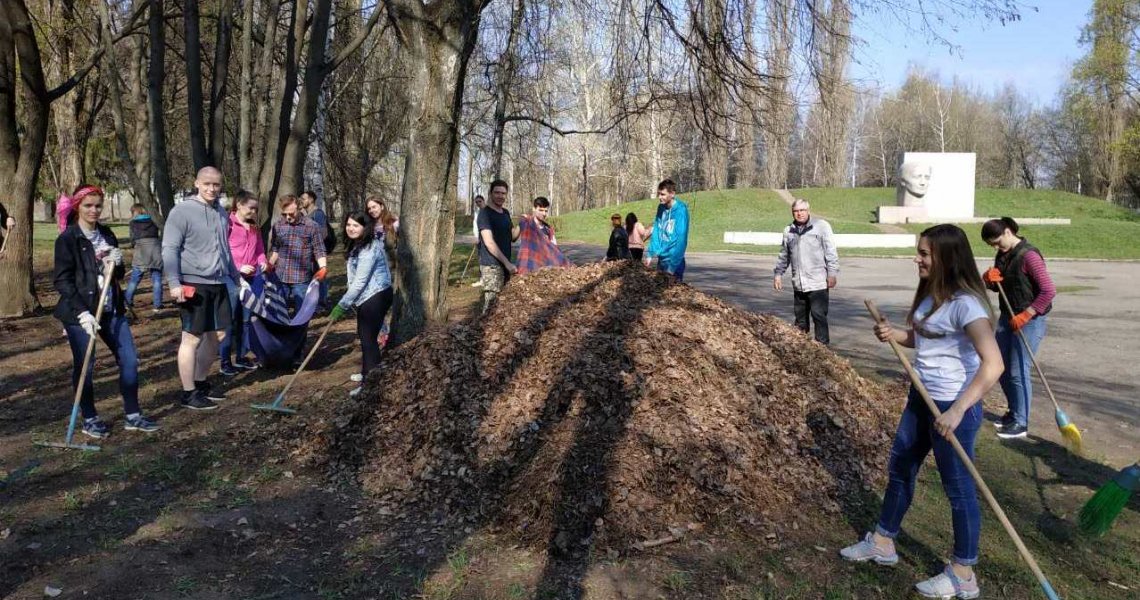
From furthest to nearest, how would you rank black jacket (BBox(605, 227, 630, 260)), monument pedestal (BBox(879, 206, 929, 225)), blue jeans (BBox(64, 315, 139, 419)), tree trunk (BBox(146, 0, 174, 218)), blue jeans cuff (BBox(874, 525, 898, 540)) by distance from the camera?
monument pedestal (BBox(879, 206, 929, 225))
black jacket (BBox(605, 227, 630, 260))
tree trunk (BBox(146, 0, 174, 218))
blue jeans (BBox(64, 315, 139, 419))
blue jeans cuff (BBox(874, 525, 898, 540))

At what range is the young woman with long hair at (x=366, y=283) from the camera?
686cm

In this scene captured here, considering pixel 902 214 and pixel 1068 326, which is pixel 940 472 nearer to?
pixel 1068 326

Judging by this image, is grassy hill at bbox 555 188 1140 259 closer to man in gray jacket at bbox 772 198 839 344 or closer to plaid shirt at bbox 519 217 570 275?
plaid shirt at bbox 519 217 570 275

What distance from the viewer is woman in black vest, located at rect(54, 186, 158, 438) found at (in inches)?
226

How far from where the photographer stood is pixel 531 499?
170 inches

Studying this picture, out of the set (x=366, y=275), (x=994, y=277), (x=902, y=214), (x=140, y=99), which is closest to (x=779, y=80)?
(x=994, y=277)

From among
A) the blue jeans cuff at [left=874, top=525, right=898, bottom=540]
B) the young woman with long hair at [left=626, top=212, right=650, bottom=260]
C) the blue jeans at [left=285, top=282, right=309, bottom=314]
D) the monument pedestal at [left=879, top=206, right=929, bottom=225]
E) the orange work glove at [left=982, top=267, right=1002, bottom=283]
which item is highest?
the monument pedestal at [left=879, top=206, right=929, bottom=225]

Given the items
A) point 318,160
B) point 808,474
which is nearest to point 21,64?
point 808,474

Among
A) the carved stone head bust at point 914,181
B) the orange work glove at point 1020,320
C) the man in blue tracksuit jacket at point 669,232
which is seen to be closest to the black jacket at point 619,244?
the man in blue tracksuit jacket at point 669,232

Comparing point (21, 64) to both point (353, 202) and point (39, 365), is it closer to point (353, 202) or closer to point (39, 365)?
point (39, 365)

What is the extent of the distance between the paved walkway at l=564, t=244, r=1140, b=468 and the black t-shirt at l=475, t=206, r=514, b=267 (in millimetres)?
4008

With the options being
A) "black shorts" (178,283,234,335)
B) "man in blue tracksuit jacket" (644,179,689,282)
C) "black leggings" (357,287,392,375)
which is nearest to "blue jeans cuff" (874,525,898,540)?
"black leggings" (357,287,392,375)

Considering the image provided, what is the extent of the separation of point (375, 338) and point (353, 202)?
2063 cm

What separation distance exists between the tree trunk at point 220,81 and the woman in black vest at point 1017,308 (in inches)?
476
